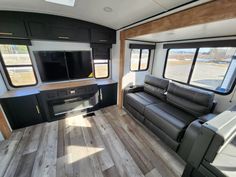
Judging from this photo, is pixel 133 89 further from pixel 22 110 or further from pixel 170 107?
pixel 22 110

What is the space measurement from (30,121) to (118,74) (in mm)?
2490

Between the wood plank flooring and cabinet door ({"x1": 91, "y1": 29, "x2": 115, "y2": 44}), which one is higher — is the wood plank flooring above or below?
below

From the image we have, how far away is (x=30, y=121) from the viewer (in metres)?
2.35

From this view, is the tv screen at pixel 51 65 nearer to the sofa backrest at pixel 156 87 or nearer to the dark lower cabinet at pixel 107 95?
the dark lower cabinet at pixel 107 95

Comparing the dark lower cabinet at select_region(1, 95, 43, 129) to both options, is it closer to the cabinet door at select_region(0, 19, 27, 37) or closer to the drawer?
the drawer

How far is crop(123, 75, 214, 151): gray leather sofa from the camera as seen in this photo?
1.76 meters

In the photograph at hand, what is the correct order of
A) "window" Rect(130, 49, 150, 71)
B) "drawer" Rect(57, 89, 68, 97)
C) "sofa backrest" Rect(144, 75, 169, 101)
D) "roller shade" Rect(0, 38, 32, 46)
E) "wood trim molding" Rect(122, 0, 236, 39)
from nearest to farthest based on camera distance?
"wood trim molding" Rect(122, 0, 236, 39) < "roller shade" Rect(0, 38, 32, 46) < "drawer" Rect(57, 89, 68, 97) < "sofa backrest" Rect(144, 75, 169, 101) < "window" Rect(130, 49, 150, 71)

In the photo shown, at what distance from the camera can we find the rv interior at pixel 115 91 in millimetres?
1329

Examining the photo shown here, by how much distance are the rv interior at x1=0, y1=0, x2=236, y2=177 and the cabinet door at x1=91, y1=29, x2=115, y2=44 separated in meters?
0.03

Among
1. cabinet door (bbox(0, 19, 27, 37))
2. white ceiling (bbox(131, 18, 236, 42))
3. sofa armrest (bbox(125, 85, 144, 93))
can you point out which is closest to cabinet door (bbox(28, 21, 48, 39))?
cabinet door (bbox(0, 19, 27, 37))

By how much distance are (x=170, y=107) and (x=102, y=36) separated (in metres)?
2.55

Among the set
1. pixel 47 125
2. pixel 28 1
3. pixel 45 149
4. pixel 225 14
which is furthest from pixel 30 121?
pixel 225 14

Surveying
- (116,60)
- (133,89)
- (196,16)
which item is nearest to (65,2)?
(116,60)

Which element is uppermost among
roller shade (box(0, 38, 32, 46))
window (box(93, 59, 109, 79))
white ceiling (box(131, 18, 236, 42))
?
white ceiling (box(131, 18, 236, 42))
